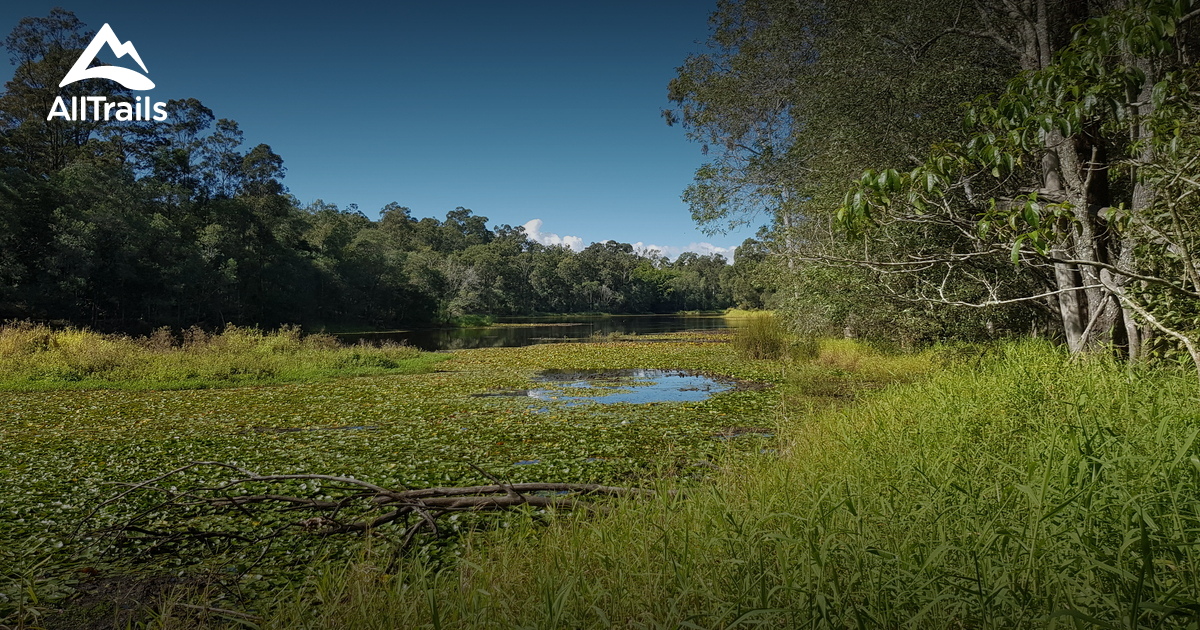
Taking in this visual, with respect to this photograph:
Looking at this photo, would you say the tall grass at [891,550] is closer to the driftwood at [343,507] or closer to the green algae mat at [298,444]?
the driftwood at [343,507]

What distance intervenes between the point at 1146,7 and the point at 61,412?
49.2 ft

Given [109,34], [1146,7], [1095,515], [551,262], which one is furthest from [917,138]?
[551,262]

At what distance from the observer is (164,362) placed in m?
14.6

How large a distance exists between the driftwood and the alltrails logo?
27340 millimetres

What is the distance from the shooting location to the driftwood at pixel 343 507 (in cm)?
427

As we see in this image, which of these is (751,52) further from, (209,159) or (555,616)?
(209,159)

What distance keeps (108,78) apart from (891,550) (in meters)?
55.8

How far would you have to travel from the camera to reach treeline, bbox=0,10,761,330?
94.2ft

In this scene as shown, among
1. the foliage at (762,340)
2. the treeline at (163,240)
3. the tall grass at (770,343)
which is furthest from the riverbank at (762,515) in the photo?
the treeline at (163,240)

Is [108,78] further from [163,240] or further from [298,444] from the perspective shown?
[298,444]

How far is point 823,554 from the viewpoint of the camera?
8.24 feet

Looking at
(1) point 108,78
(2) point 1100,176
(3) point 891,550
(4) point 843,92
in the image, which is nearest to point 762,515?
(3) point 891,550

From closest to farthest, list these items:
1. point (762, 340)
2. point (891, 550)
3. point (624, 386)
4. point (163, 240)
→ 1. point (891, 550)
2. point (624, 386)
3. point (762, 340)
4. point (163, 240)

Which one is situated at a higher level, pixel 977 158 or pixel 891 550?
pixel 977 158
